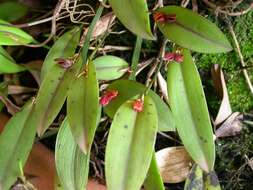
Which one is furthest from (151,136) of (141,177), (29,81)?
(29,81)

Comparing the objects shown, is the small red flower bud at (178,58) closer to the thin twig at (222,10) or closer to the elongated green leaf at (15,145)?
the thin twig at (222,10)

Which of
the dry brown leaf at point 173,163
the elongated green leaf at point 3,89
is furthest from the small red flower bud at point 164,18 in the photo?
the elongated green leaf at point 3,89

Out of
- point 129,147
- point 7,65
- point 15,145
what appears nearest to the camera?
point 129,147

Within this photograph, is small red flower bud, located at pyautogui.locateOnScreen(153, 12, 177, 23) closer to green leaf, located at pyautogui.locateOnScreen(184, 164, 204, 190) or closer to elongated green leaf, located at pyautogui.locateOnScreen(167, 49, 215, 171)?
elongated green leaf, located at pyautogui.locateOnScreen(167, 49, 215, 171)

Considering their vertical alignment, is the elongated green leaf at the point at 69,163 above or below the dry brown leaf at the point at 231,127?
above

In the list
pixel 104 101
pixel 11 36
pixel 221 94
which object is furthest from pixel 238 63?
pixel 11 36

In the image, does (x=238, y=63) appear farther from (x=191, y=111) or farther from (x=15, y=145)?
(x=15, y=145)
